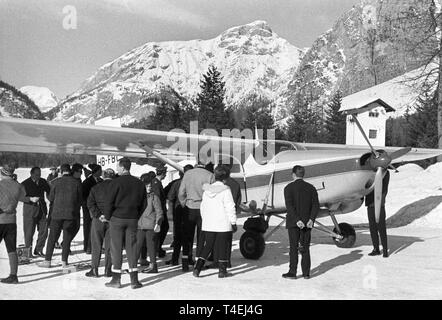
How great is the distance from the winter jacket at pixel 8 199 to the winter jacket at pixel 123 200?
1.22 m

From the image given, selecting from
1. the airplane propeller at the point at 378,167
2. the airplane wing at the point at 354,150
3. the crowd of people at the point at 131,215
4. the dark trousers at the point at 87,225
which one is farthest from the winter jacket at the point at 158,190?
the airplane propeller at the point at 378,167

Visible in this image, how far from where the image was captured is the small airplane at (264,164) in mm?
8531

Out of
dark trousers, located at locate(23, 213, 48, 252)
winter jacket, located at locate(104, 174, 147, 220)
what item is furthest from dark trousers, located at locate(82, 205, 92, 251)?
winter jacket, located at locate(104, 174, 147, 220)

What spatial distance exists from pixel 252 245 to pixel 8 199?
4156 millimetres

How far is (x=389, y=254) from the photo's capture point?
9.22 metres

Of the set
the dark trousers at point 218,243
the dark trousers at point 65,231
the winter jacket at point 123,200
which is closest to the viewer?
the winter jacket at point 123,200

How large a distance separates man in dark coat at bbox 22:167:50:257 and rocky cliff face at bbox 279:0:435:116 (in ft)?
237

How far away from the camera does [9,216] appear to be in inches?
248

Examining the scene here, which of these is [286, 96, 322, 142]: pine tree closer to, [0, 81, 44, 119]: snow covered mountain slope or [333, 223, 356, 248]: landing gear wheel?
[0, 81, 44, 119]: snow covered mountain slope

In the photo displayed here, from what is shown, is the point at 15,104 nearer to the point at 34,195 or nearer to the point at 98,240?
the point at 34,195

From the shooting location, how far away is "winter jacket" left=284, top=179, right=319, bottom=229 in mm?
6777

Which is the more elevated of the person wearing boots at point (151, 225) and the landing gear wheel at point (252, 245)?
the person wearing boots at point (151, 225)

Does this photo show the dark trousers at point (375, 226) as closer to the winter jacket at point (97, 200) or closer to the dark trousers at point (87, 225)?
the winter jacket at point (97, 200)

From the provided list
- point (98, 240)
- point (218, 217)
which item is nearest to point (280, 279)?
point (218, 217)
